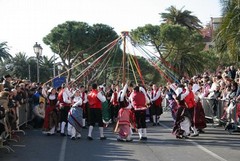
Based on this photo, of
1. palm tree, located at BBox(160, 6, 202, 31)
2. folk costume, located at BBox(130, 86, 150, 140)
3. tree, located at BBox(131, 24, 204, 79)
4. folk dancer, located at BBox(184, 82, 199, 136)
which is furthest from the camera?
palm tree, located at BBox(160, 6, 202, 31)

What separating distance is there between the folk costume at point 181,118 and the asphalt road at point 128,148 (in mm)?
307

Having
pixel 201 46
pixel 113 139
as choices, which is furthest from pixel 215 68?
pixel 113 139

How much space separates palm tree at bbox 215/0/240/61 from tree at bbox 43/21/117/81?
22220mm

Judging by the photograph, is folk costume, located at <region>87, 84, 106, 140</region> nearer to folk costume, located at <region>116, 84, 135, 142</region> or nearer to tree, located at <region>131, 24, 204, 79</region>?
folk costume, located at <region>116, 84, 135, 142</region>

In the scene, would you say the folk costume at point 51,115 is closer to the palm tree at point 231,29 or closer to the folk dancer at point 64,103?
the folk dancer at point 64,103

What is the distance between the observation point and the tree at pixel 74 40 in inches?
1465

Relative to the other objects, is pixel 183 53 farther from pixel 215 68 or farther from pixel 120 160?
pixel 120 160

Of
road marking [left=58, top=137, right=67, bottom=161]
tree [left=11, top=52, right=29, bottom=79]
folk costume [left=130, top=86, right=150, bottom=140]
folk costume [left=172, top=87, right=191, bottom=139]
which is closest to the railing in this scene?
folk costume [left=172, top=87, right=191, bottom=139]

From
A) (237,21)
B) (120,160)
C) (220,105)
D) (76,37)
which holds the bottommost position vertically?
(120,160)

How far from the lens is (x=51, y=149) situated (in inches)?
432

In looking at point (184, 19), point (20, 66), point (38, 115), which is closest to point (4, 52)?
point (20, 66)

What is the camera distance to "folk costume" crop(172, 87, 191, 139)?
12.7 m

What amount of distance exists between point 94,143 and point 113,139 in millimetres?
1036

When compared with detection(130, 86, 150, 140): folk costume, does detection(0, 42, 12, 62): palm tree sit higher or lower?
higher
